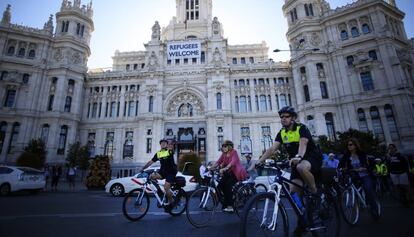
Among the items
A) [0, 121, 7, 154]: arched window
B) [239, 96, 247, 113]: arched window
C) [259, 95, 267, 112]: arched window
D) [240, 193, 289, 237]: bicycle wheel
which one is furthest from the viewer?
[239, 96, 247, 113]: arched window

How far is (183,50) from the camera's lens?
3638cm

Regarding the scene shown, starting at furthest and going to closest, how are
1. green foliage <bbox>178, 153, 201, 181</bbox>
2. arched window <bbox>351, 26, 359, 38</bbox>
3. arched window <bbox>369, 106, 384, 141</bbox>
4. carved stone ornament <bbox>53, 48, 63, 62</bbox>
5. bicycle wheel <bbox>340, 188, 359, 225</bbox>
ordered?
carved stone ornament <bbox>53, 48, 63, 62</bbox> < arched window <bbox>351, 26, 359, 38</bbox> < arched window <bbox>369, 106, 384, 141</bbox> < green foliage <bbox>178, 153, 201, 181</bbox> < bicycle wheel <bbox>340, 188, 359, 225</bbox>

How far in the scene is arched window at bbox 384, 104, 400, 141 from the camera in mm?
24505

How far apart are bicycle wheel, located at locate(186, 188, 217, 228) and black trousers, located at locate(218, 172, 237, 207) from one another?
72cm

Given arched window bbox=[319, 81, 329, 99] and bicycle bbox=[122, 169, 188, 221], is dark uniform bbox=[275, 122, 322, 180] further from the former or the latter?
arched window bbox=[319, 81, 329, 99]

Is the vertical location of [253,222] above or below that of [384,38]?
below

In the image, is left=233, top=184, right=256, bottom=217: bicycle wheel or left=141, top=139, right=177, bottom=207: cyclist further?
left=233, top=184, right=256, bottom=217: bicycle wheel

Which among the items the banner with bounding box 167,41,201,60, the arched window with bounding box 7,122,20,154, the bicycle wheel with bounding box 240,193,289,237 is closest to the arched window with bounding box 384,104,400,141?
the banner with bounding box 167,41,201,60

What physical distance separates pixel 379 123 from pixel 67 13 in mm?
49491

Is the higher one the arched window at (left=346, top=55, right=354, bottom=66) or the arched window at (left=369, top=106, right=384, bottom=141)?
the arched window at (left=346, top=55, right=354, bottom=66)

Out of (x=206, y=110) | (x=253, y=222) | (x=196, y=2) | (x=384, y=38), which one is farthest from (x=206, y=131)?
(x=196, y=2)

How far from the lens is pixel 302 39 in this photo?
31.9 metres

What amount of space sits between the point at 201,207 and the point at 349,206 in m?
3.58

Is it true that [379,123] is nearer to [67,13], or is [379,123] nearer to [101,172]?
[101,172]
